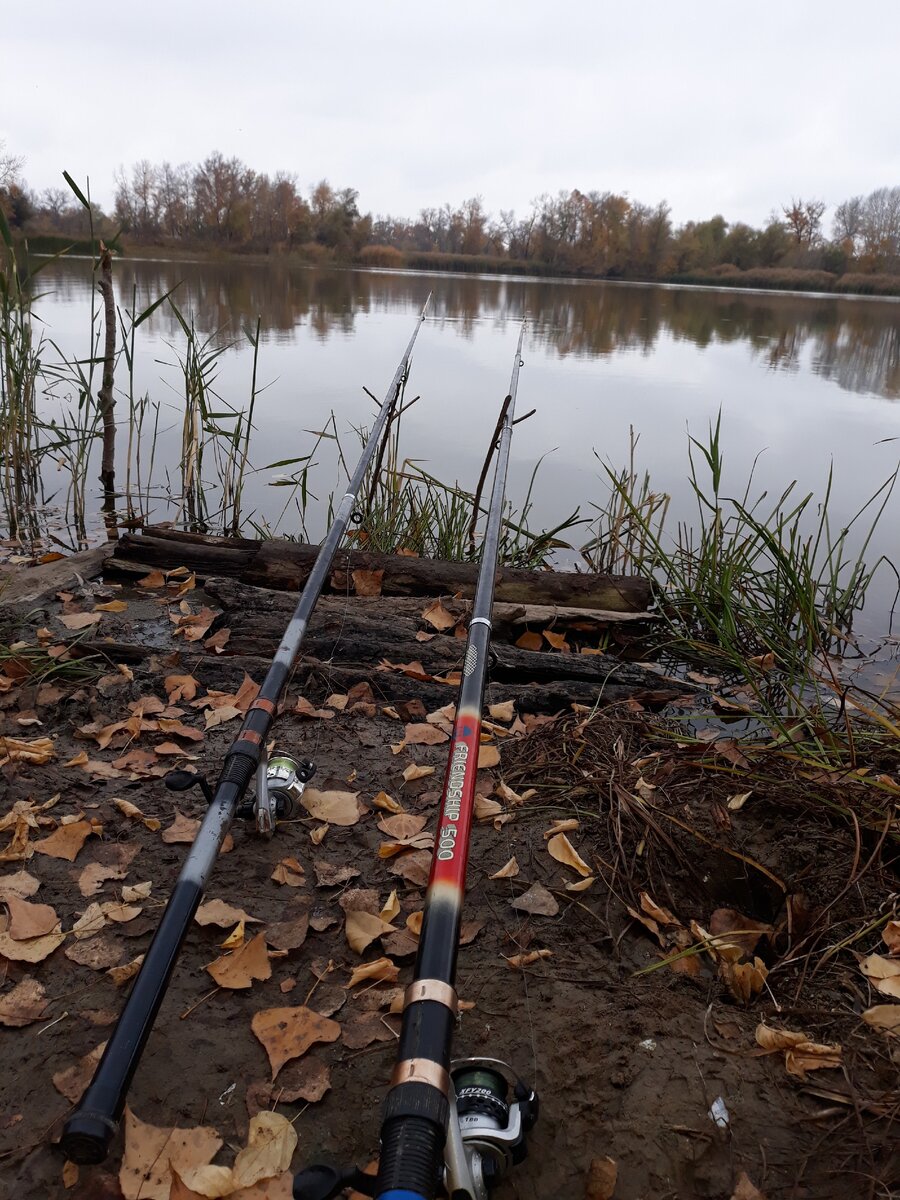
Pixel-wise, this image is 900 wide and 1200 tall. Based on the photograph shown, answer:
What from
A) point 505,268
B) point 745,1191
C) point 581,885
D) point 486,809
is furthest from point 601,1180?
point 505,268

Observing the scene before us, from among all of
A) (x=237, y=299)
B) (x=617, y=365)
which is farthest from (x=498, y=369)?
(x=237, y=299)

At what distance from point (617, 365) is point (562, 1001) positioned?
39.2 ft

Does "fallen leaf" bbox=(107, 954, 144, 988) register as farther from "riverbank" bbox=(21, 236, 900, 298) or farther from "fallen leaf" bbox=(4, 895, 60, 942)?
"riverbank" bbox=(21, 236, 900, 298)

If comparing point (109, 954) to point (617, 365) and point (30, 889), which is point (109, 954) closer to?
point (30, 889)

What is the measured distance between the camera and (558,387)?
1045 centimetres

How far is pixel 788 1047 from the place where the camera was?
150 centimetres

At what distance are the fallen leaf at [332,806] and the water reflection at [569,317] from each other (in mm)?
7566

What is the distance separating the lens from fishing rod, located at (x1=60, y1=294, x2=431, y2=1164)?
3.28 ft

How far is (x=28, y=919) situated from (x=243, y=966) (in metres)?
0.51

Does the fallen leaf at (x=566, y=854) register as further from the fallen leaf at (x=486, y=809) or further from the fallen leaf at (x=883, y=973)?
the fallen leaf at (x=883, y=973)

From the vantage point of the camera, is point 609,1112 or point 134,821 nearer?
point 609,1112

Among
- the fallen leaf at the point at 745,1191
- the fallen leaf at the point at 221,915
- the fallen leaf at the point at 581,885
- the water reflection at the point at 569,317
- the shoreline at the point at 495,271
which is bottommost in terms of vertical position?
the fallen leaf at the point at 221,915

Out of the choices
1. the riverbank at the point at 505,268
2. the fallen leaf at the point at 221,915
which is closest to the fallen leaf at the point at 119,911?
the fallen leaf at the point at 221,915

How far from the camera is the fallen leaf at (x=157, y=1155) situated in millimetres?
1279
